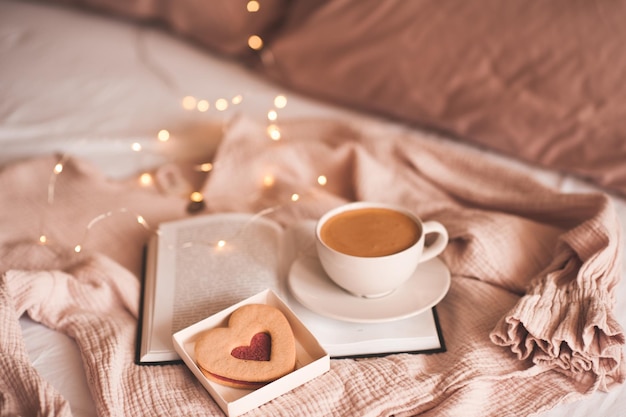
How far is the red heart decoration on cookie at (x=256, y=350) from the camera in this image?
68 centimetres

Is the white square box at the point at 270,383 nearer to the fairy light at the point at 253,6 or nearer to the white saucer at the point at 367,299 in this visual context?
the white saucer at the point at 367,299

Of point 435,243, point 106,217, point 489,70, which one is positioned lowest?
point 106,217

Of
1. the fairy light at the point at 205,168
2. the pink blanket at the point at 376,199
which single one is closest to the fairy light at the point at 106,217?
the pink blanket at the point at 376,199

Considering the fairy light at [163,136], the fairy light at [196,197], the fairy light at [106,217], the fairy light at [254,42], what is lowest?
the fairy light at [106,217]

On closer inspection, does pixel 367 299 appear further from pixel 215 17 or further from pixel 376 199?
pixel 215 17

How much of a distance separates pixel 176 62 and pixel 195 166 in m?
0.34

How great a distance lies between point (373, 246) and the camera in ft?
2.48

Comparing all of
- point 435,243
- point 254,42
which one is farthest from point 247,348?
point 254,42

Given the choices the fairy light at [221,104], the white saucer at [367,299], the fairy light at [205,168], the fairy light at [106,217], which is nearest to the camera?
the white saucer at [367,299]

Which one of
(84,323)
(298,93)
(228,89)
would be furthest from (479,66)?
(84,323)

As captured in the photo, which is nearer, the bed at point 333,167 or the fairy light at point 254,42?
the bed at point 333,167

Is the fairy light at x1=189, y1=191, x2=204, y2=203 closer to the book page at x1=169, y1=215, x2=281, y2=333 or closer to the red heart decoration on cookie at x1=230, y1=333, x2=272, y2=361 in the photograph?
the book page at x1=169, y1=215, x2=281, y2=333

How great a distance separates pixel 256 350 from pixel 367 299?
0.50ft

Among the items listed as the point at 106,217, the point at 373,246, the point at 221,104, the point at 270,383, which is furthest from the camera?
the point at 221,104
